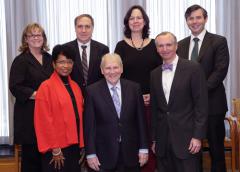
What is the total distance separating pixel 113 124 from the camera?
290 cm

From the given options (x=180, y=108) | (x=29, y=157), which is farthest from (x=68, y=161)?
(x=180, y=108)

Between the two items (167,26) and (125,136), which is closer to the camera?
(125,136)

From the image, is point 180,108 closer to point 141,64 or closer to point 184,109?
point 184,109

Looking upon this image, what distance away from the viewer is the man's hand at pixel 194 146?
9.41 feet

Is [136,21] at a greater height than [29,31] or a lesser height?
greater

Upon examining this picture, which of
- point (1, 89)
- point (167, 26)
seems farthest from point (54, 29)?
point (167, 26)

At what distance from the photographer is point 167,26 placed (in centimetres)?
514

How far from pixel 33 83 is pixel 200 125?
1.57 meters

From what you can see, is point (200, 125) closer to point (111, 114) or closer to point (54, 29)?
point (111, 114)

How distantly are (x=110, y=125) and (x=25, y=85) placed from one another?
1009 mm

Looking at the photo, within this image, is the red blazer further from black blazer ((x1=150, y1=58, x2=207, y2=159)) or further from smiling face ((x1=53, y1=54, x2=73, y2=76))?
black blazer ((x1=150, y1=58, x2=207, y2=159))

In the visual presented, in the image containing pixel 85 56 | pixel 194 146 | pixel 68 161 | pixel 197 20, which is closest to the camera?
pixel 194 146

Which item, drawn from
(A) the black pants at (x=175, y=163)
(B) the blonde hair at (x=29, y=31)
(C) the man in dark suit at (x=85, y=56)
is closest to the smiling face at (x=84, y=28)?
(C) the man in dark suit at (x=85, y=56)

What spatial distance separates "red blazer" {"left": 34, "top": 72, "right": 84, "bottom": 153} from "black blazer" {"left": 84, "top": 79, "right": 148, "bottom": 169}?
0.13 metres
